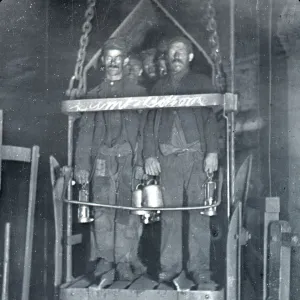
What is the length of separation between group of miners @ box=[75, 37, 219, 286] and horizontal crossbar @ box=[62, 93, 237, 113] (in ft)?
0.46

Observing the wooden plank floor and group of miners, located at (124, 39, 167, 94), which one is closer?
the wooden plank floor

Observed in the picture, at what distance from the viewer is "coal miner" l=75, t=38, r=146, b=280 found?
2.55 m

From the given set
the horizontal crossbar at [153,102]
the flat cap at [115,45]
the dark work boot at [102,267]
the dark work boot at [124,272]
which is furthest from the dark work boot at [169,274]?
the flat cap at [115,45]

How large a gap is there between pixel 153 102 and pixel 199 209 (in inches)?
18.9

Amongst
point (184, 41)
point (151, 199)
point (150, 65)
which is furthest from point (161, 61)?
point (151, 199)

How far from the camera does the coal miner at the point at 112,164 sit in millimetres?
2553

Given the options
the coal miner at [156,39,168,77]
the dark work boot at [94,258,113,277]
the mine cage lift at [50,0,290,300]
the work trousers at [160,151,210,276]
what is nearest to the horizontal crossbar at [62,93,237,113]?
the mine cage lift at [50,0,290,300]

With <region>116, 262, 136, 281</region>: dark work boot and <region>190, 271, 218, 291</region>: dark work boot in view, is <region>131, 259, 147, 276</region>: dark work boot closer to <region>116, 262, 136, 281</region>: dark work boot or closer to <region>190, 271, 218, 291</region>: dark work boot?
<region>116, 262, 136, 281</region>: dark work boot

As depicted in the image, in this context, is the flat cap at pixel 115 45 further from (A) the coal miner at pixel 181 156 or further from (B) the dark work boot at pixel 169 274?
(B) the dark work boot at pixel 169 274

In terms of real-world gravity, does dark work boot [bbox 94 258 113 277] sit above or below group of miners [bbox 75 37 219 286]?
below

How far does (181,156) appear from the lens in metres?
2.52

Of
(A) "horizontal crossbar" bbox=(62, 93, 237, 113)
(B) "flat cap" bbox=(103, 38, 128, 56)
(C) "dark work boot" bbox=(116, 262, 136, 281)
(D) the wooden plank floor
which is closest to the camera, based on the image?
(D) the wooden plank floor

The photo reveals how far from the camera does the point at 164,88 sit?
8.36 ft

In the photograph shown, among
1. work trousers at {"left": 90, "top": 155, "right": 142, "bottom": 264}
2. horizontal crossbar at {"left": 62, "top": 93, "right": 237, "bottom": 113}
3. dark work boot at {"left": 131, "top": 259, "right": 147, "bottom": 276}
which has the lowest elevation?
dark work boot at {"left": 131, "top": 259, "right": 147, "bottom": 276}
